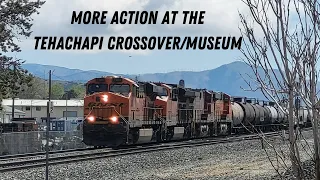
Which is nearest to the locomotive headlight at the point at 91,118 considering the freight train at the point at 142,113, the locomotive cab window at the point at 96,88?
the freight train at the point at 142,113

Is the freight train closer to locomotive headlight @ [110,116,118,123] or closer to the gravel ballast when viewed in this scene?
locomotive headlight @ [110,116,118,123]

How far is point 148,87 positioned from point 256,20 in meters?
23.4

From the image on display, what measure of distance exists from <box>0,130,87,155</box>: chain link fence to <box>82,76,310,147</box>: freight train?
3.68 meters

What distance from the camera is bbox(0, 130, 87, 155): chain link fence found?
27.1 m

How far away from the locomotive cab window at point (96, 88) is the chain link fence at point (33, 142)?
3.67 m

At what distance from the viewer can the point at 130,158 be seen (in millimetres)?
20094

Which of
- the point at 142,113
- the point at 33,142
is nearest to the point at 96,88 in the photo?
the point at 142,113

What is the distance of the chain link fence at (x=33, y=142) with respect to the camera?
1068 inches

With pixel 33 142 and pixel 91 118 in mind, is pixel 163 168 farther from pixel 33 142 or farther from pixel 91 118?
pixel 33 142

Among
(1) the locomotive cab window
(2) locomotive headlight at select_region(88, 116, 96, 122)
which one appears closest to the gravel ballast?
(2) locomotive headlight at select_region(88, 116, 96, 122)

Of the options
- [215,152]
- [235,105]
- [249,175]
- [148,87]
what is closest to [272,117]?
[235,105]

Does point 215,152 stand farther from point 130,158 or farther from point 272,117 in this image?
point 272,117

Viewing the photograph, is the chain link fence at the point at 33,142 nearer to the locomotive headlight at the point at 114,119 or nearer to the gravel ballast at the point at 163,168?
the locomotive headlight at the point at 114,119

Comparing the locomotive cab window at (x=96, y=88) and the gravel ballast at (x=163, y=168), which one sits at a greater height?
the locomotive cab window at (x=96, y=88)
